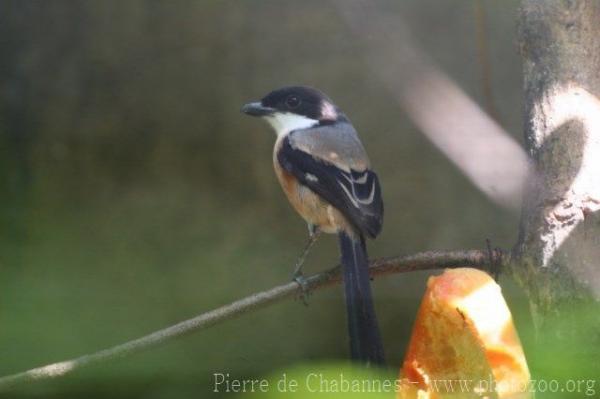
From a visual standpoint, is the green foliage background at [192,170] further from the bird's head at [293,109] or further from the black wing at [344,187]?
the black wing at [344,187]

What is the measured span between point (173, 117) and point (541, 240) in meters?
2.33

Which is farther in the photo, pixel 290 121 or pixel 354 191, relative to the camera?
pixel 290 121

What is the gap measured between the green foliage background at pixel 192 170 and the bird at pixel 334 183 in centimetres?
90

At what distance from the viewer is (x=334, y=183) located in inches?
105

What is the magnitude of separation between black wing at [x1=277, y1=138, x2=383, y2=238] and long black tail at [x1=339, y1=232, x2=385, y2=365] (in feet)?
0.20

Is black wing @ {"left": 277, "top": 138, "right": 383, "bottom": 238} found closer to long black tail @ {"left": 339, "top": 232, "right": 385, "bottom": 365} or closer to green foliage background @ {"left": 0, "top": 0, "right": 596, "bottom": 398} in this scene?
long black tail @ {"left": 339, "top": 232, "right": 385, "bottom": 365}

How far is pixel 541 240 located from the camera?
1.97m

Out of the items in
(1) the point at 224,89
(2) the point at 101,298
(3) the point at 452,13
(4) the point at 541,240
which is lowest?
(2) the point at 101,298

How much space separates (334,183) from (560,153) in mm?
811

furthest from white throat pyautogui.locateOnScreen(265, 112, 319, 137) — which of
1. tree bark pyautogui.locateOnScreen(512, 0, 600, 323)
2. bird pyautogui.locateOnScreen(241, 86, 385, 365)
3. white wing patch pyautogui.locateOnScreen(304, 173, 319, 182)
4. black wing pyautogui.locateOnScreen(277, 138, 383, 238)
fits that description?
tree bark pyautogui.locateOnScreen(512, 0, 600, 323)

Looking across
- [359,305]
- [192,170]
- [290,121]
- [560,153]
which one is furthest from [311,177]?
[192,170]

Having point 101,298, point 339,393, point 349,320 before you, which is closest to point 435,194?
point 101,298

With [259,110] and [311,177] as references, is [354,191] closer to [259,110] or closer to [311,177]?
[311,177]

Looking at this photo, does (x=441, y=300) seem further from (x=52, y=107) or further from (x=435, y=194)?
(x=52, y=107)
